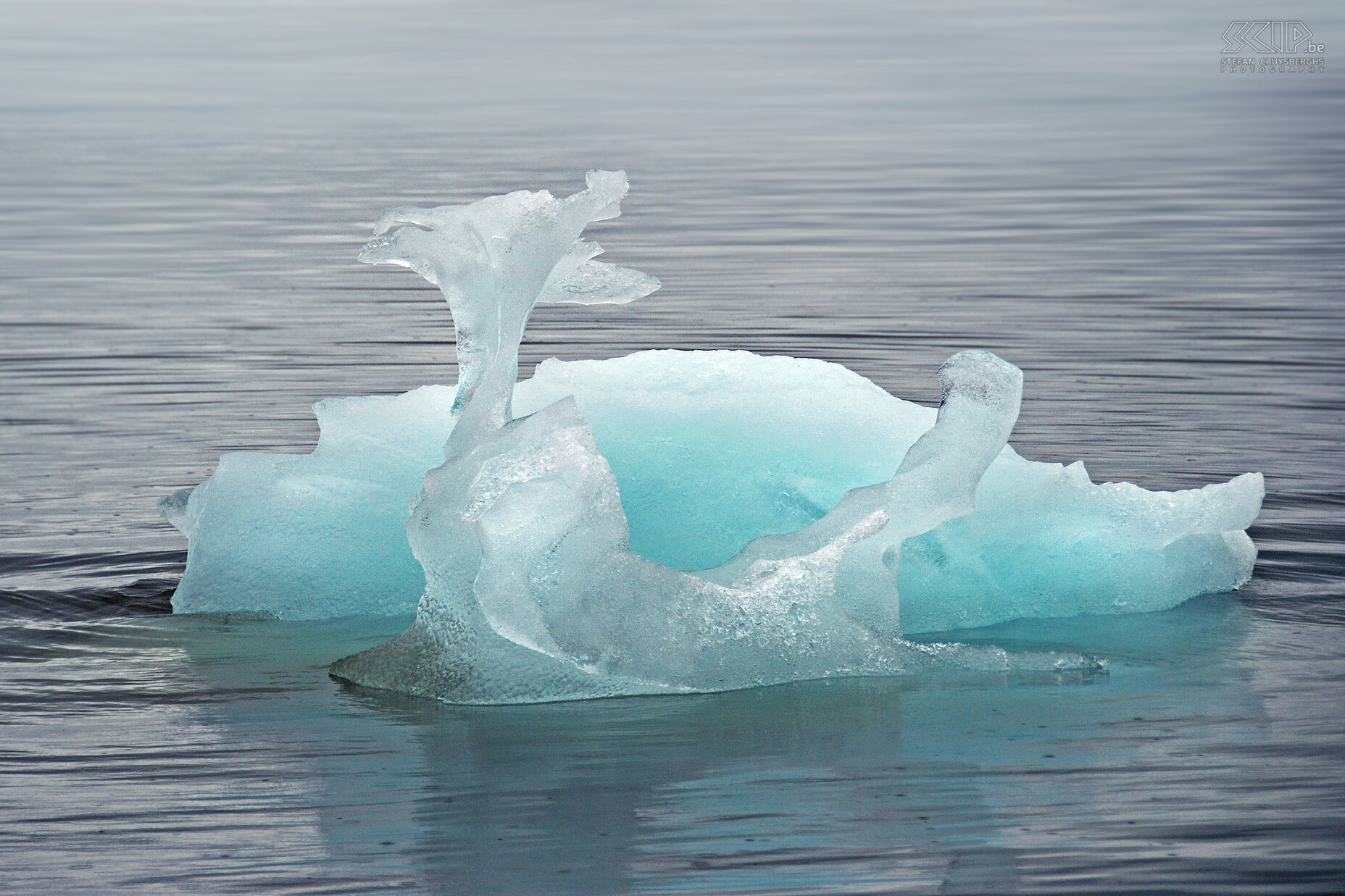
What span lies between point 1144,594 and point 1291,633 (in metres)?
0.63

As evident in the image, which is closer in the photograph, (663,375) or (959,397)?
(959,397)

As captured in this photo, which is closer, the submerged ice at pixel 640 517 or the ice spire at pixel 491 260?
the submerged ice at pixel 640 517

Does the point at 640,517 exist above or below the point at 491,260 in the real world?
below

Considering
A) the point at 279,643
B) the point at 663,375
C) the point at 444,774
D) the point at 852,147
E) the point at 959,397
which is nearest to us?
the point at 444,774

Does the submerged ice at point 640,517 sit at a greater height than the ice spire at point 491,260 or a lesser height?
lesser

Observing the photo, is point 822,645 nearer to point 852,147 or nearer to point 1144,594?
point 1144,594

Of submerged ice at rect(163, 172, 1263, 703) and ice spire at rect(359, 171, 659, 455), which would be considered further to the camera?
ice spire at rect(359, 171, 659, 455)

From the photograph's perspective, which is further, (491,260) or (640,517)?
(640,517)

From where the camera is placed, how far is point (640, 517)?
729 cm

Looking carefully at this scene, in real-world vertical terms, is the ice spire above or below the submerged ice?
above

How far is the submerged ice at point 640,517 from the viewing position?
6.21 m

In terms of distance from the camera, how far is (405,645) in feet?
21.0

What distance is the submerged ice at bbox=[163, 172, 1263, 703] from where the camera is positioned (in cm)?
621

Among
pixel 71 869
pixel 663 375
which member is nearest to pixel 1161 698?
pixel 663 375
